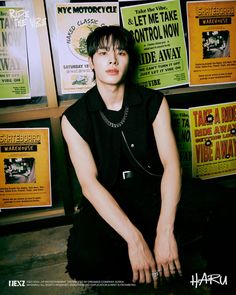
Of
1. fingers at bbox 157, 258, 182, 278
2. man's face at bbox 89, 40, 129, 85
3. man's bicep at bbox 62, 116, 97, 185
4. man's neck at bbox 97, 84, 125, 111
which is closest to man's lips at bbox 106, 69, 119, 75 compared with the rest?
man's face at bbox 89, 40, 129, 85

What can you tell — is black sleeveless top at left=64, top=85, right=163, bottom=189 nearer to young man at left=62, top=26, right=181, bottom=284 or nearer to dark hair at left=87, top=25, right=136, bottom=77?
young man at left=62, top=26, right=181, bottom=284

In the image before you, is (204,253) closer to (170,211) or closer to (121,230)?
(170,211)

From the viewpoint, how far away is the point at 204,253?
1.59 m

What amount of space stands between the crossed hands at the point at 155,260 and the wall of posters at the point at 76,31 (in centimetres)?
129

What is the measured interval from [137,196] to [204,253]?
0.52 meters

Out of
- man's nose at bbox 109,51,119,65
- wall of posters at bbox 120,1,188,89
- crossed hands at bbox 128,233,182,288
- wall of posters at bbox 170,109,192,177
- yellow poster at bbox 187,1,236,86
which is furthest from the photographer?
wall of posters at bbox 170,109,192,177

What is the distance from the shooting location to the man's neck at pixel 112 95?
182cm

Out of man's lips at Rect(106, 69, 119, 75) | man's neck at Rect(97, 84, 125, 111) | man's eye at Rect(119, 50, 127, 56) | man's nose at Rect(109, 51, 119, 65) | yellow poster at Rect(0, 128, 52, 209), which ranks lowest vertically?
yellow poster at Rect(0, 128, 52, 209)

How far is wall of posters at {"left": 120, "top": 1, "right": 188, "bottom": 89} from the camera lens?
2.11m

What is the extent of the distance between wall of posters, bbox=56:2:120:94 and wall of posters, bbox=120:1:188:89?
0.15m

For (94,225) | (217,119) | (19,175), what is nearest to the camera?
(94,225)

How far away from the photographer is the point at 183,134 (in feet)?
8.14

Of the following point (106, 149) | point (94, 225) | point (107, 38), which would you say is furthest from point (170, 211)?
point (107, 38)

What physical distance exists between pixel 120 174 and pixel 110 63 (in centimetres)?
75
